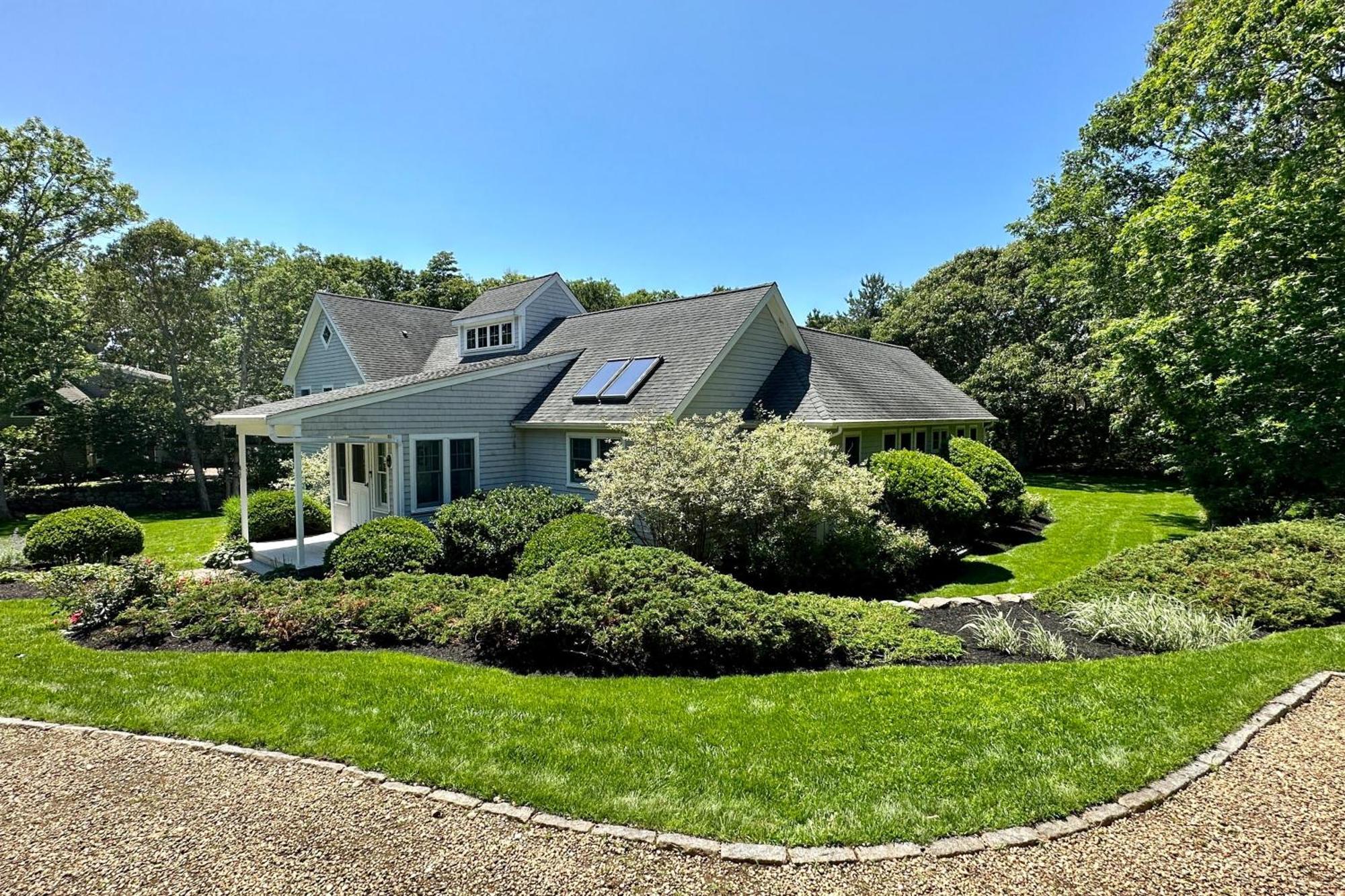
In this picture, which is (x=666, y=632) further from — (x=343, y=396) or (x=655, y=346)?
(x=655, y=346)

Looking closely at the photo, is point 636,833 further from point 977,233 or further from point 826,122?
point 977,233

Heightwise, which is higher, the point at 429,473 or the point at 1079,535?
the point at 429,473

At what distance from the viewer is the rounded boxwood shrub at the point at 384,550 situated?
32.5 ft

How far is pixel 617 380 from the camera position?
14.8 metres

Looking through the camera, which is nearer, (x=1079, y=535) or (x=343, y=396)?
(x=343, y=396)

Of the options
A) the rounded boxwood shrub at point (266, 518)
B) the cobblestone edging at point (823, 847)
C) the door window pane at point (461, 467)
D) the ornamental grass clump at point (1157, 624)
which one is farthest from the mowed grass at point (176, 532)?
the ornamental grass clump at point (1157, 624)

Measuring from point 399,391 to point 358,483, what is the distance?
382 cm

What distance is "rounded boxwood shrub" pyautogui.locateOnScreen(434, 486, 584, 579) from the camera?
36.1 feet

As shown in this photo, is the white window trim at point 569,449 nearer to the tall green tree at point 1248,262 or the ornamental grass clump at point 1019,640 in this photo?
the ornamental grass clump at point 1019,640

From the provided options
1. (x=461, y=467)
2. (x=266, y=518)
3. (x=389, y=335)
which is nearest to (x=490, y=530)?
(x=461, y=467)

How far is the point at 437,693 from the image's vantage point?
5.64 meters

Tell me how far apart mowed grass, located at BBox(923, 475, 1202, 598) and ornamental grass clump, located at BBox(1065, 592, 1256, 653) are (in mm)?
3274

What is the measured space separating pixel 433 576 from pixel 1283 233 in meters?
16.2

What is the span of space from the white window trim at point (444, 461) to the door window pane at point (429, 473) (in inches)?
0.9
